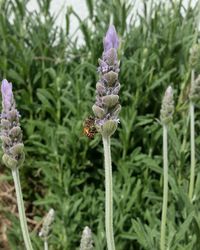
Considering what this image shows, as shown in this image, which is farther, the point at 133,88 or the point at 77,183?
the point at 133,88

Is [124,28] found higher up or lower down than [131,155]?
higher up

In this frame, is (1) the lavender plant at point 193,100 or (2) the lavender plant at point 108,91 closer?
(2) the lavender plant at point 108,91

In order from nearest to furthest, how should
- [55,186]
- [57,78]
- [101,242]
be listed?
[101,242] < [55,186] < [57,78]

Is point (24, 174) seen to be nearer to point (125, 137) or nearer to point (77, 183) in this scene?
point (77, 183)

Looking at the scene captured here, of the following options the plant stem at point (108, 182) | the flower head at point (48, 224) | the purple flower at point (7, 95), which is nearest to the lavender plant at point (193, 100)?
the flower head at point (48, 224)

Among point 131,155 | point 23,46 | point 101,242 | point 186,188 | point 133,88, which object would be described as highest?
point 23,46

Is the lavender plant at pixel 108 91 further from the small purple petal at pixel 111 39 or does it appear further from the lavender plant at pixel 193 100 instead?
the lavender plant at pixel 193 100

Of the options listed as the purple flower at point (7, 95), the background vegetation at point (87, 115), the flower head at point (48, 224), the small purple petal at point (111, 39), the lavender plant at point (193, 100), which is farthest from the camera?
the background vegetation at point (87, 115)

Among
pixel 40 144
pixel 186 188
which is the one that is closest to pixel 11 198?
pixel 40 144

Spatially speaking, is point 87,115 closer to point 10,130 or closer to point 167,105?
point 167,105
